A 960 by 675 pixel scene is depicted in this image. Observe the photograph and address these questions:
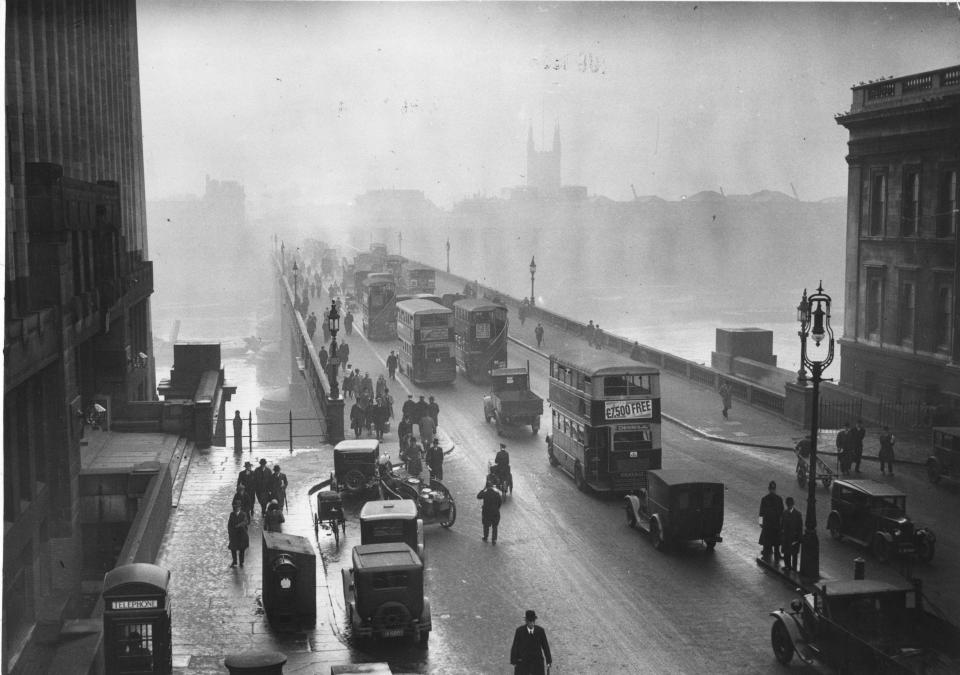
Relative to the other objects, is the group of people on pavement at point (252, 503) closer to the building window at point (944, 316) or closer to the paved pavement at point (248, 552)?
the paved pavement at point (248, 552)

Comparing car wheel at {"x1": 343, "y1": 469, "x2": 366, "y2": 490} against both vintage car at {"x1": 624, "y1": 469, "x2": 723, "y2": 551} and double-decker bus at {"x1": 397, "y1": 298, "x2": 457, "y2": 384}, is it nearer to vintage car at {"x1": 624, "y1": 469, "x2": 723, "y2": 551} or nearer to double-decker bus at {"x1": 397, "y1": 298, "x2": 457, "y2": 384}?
vintage car at {"x1": 624, "y1": 469, "x2": 723, "y2": 551}

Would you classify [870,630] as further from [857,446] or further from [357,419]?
[357,419]

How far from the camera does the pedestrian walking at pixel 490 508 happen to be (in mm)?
23406

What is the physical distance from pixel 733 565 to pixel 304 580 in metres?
8.63

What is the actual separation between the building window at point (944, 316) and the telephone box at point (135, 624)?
28491 mm

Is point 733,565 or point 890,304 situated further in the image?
point 890,304

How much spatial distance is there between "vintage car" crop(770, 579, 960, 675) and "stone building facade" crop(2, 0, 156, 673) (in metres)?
11.8

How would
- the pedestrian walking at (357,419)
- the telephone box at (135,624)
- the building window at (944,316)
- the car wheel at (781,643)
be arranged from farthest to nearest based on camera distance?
the pedestrian walking at (357,419) → the building window at (944,316) → the car wheel at (781,643) → the telephone box at (135,624)

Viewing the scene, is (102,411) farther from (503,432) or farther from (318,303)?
(318,303)

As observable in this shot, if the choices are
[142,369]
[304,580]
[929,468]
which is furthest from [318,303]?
[304,580]

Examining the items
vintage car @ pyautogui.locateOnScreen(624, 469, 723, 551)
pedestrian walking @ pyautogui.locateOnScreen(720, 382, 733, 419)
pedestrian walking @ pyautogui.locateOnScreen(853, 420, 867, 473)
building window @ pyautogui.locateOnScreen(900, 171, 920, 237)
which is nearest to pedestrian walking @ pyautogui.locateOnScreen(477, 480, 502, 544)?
vintage car @ pyautogui.locateOnScreen(624, 469, 723, 551)

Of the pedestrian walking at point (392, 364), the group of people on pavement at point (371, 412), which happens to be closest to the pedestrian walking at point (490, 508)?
the group of people on pavement at point (371, 412)

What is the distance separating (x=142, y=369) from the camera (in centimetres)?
4378

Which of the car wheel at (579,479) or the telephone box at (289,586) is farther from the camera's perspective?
the car wheel at (579,479)
